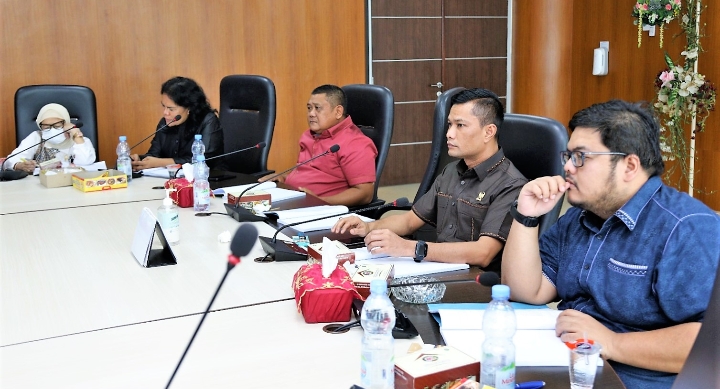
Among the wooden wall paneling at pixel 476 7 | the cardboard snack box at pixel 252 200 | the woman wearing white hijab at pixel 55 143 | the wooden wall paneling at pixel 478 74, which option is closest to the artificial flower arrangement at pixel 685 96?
the wooden wall paneling at pixel 478 74

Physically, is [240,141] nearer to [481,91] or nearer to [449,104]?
[449,104]

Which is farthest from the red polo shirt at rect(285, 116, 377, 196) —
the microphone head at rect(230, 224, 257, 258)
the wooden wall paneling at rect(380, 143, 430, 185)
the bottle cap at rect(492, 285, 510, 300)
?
the wooden wall paneling at rect(380, 143, 430, 185)

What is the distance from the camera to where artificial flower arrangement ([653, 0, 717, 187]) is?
507 centimetres

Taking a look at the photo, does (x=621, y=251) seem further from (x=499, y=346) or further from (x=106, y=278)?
(x=106, y=278)

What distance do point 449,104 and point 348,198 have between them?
2.30 feet

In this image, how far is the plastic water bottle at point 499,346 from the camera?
48.4 inches

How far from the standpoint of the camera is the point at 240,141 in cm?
421

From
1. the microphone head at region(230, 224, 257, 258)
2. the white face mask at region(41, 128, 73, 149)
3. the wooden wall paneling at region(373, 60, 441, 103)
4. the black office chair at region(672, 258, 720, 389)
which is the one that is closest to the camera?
the black office chair at region(672, 258, 720, 389)

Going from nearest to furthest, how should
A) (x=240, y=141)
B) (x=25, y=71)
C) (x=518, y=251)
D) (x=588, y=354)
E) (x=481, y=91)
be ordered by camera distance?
1. (x=588, y=354)
2. (x=518, y=251)
3. (x=481, y=91)
4. (x=240, y=141)
5. (x=25, y=71)

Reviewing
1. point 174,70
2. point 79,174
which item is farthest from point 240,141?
point 174,70

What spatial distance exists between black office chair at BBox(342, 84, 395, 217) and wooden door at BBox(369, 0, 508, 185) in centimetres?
251

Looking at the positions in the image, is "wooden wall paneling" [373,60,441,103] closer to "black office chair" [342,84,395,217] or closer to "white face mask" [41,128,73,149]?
"black office chair" [342,84,395,217]

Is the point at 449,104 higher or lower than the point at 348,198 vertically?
higher

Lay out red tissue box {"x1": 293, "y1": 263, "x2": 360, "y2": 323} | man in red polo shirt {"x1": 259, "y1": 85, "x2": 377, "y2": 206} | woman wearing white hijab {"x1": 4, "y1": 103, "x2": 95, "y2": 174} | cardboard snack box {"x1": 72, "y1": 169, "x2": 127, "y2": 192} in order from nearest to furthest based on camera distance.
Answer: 1. red tissue box {"x1": 293, "y1": 263, "x2": 360, "y2": 323}
2. cardboard snack box {"x1": 72, "y1": 169, "x2": 127, "y2": 192}
3. man in red polo shirt {"x1": 259, "y1": 85, "x2": 377, "y2": 206}
4. woman wearing white hijab {"x1": 4, "y1": 103, "x2": 95, "y2": 174}
